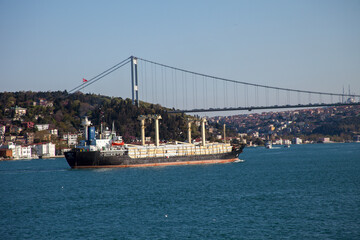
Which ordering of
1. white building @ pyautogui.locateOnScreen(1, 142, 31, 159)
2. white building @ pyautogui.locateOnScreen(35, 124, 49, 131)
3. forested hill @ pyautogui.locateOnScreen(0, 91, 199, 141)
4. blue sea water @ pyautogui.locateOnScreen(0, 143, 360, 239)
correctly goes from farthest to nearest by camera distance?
white building @ pyautogui.locateOnScreen(35, 124, 49, 131)
forested hill @ pyautogui.locateOnScreen(0, 91, 199, 141)
white building @ pyautogui.locateOnScreen(1, 142, 31, 159)
blue sea water @ pyautogui.locateOnScreen(0, 143, 360, 239)

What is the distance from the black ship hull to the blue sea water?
40.5 feet

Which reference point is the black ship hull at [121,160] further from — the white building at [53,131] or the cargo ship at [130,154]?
the white building at [53,131]

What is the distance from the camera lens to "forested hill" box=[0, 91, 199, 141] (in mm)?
117062

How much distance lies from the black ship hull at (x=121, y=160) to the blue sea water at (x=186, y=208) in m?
12.4

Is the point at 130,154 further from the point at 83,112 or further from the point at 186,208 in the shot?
the point at 83,112

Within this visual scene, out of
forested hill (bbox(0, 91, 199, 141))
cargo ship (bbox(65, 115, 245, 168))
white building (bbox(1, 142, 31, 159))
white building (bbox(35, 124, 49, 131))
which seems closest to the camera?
cargo ship (bbox(65, 115, 245, 168))

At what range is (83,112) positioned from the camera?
14538 cm

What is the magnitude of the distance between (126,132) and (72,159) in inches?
2574

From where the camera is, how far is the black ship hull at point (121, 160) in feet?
167

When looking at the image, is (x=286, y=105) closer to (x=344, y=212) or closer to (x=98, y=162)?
(x=98, y=162)

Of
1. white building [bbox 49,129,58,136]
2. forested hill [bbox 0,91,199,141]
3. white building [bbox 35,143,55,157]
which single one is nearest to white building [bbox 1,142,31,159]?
white building [bbox 35,143,55,157]

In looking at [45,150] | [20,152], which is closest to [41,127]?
[45,150]

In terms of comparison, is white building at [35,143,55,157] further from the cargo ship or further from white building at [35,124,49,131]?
the cargo ship

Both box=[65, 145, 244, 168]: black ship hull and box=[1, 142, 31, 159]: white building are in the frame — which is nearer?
box=[65, 145, 244, 168]: black ship hull
